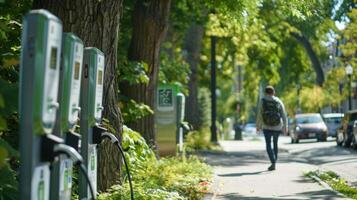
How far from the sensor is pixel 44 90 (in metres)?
4.69

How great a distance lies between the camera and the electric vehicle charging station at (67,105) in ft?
18.3

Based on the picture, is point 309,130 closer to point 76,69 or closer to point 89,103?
point 89,103

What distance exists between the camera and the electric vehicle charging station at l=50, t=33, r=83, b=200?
5.58 meters

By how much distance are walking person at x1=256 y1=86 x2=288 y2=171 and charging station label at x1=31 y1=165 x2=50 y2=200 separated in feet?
33.0

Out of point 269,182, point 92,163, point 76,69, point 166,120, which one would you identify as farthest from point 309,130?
point 76,69

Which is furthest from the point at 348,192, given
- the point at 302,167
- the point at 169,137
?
the point at 169,137

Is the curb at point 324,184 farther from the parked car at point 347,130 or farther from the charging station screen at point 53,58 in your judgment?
the parked car at point 347,130

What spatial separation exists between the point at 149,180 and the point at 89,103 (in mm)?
3485

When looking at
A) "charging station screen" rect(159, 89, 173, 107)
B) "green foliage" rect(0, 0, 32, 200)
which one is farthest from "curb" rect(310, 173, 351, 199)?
"green foliage" rect(0, 0, 32, 200)

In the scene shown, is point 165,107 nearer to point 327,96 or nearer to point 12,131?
point 12,131

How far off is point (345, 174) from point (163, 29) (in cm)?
521

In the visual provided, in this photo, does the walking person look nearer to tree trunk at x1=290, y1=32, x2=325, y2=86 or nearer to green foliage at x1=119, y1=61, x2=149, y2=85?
green foliage at x1=119, y1=61, x2=149, y2=85

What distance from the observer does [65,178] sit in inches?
234

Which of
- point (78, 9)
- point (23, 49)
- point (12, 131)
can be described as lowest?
point (12, 131)
